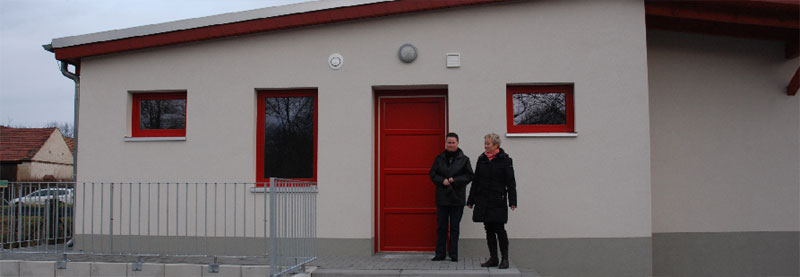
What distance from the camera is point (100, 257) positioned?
708cm

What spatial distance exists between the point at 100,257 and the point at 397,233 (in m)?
3.53

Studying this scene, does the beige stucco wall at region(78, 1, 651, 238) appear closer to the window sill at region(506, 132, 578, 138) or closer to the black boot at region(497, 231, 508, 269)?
the window sill at region(506, 132, 578, 138)

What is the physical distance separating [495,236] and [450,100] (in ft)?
6.05

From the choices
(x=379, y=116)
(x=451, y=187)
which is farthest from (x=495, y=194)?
(x=379, y=116)

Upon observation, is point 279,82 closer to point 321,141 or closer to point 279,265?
point 321,141

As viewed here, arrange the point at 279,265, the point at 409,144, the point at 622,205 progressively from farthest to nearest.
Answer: the point at 409,144 → the point at 622,205 → the point at 279,265

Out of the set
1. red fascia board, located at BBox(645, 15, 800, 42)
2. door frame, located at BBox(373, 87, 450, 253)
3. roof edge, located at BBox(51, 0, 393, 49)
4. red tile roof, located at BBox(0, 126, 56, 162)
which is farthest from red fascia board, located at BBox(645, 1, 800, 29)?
red tile roof, located at BBox(0, 126, 56, 162)

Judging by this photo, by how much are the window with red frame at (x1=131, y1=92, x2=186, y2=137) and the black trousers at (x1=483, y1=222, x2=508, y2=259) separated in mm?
4303

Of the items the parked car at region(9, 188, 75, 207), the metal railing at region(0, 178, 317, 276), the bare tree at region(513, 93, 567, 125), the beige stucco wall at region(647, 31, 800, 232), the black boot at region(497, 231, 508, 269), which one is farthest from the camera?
the beige stucco wall at region(647, 31, 800, 232)

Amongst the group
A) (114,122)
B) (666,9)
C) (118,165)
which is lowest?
(118,165)

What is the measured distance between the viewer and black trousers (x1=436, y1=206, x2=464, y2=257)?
24.4ft

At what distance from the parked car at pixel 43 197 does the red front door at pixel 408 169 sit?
3.66 m

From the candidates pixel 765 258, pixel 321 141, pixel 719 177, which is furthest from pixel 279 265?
pixel 765 258

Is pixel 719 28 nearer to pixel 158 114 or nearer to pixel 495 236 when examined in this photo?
pixel 495 236
